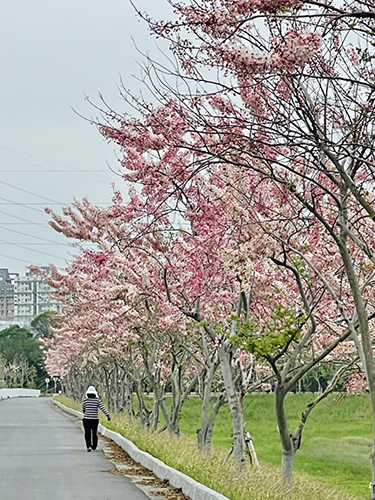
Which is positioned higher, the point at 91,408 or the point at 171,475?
the point at 91,408

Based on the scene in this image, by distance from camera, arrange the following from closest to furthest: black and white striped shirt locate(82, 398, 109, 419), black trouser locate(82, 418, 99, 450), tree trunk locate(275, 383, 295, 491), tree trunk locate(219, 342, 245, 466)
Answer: tree trunk locate(275, 383, 295, 491) → tree trunk locate(219, 342, 245, 466) → black and white striped shirt locate(82, 398, 109, 419) → black trouser locate(82, 418, 99, 450)

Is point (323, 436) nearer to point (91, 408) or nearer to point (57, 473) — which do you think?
point (91, 408)

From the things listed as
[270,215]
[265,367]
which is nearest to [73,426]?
[265,367]

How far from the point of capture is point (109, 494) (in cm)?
1347

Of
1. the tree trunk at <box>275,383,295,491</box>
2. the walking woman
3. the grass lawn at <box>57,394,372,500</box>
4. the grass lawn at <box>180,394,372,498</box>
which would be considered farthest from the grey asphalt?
the grass lawn at <box>180,394,372,498</box>

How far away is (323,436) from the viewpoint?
145 feet

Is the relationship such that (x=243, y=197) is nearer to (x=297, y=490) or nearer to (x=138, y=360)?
(x=297, y=490)

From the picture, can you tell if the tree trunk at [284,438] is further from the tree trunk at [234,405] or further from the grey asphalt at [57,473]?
the grey asphalt at [57,473]

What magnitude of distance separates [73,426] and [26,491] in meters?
24.1

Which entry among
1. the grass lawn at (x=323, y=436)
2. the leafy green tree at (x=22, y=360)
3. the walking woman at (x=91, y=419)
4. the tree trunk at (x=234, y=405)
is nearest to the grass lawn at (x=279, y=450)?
the grass lawn at (x=323, y=436)

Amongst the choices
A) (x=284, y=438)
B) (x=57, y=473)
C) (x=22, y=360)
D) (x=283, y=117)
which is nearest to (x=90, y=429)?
(x=57, y=473)

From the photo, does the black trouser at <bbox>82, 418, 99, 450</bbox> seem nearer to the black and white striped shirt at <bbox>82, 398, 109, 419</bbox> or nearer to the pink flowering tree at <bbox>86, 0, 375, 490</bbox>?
the black and white striped shirt at <bbox>82, 398, 109, 419</bbox>

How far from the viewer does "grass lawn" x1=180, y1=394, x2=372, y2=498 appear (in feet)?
96.6

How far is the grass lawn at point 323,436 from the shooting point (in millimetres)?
29453
